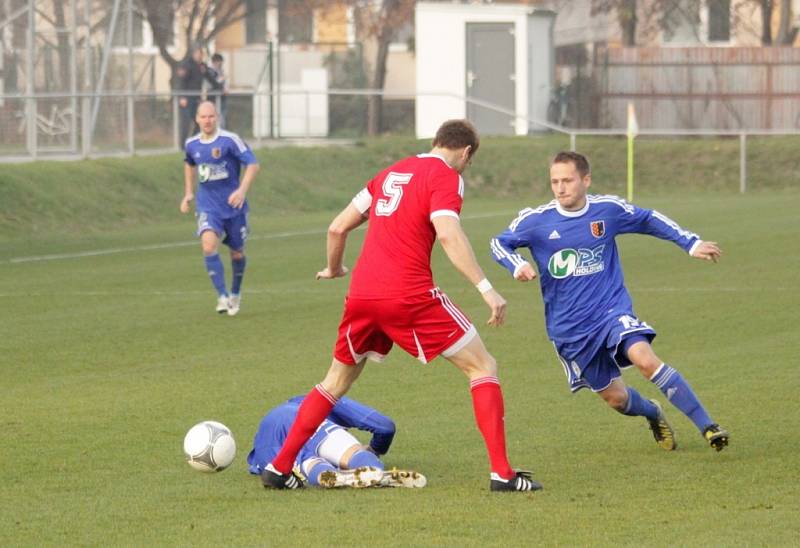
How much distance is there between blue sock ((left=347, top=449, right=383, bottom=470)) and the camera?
→ 7.62m

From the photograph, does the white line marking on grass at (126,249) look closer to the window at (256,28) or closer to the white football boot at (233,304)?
the white football boot at (233,304)

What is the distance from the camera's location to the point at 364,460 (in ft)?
25.0

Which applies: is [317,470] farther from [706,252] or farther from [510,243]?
[706,252]

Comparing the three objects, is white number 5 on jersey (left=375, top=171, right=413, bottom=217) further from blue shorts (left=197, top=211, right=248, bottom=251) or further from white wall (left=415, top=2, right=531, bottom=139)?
white wall (left=415, top=2, right=531, bottom=139)

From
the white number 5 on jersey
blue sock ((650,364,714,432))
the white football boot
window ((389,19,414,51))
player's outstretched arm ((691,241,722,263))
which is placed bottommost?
the white football boot

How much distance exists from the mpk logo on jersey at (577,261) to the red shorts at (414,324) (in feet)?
3.82

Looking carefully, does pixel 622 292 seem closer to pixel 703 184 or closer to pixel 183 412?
pixel 183 412

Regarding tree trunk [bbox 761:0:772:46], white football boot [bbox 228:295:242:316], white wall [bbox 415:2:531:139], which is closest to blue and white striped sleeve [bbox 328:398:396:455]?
white football boot [bbox 228:295:242:316]

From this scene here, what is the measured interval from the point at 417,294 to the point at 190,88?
80.9 ft

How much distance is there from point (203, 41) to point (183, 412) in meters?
33.9

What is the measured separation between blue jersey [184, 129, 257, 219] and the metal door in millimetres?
23093

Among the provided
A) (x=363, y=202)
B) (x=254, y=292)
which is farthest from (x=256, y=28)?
(x=363, y=202)

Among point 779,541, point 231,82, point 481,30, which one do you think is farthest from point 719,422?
point 231,82

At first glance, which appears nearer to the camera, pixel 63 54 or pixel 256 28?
pixel 63 54
